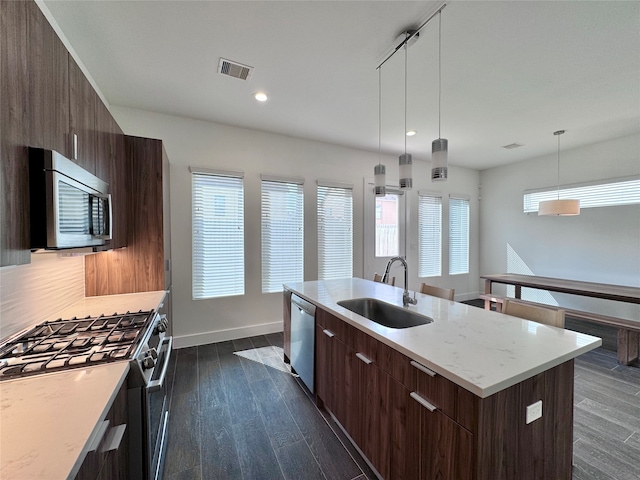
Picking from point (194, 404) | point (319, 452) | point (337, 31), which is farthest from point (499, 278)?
point (194, 404)

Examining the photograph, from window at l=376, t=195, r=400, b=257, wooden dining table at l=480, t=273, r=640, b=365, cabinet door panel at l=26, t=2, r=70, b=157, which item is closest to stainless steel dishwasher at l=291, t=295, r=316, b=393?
cabinet door panel at l=26, t=2, r=70, b=157

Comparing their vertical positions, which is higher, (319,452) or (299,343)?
(299,343)

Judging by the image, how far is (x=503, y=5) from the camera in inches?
66.9

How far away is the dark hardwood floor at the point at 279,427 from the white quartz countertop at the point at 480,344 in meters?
0.92

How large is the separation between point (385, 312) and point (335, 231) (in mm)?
2323

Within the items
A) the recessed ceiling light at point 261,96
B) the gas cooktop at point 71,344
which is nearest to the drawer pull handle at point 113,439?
the gas cooktop at point 71,344

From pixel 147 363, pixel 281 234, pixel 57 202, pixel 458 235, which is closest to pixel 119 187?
pixel 57 202

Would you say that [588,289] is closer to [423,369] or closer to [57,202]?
[423,369]

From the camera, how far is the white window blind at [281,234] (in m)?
3.78

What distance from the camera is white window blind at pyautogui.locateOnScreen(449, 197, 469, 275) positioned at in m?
5.68

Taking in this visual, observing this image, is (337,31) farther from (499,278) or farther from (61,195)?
(499,278)

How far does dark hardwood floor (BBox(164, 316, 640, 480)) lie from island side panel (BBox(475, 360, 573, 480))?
0.75 m

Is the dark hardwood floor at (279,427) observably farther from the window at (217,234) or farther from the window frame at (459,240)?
the window frame at (459,240)

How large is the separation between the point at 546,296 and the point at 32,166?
6.71 m
